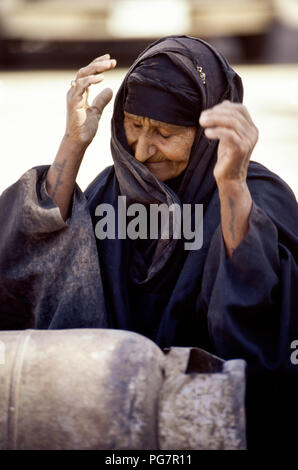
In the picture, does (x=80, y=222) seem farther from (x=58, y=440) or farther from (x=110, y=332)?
(x=58, y=440)

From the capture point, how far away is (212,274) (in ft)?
9.05

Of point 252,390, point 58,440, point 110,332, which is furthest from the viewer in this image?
point 252,390

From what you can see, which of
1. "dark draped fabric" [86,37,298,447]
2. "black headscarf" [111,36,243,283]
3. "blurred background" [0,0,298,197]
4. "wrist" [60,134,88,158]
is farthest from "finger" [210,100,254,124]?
"blurred background" [0,0,298,197]

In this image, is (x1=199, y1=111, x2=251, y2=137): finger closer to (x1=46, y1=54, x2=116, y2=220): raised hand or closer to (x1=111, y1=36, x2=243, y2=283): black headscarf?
(x1=111, y1=36, x2=243, y2=283): black headscarf

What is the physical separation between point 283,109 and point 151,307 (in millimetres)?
6226

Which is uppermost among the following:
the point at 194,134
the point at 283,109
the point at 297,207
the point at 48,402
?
the point at 194,134

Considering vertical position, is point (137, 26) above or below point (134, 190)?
below

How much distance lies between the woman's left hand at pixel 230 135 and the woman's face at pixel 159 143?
1.33 feet

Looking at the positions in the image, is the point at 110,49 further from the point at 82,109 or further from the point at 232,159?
the point at 232,159

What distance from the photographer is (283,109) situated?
29.2ft

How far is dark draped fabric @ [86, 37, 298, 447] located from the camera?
265 centimetres

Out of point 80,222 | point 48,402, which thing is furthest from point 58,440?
point 80,222

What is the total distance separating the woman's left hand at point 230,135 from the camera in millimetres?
2457

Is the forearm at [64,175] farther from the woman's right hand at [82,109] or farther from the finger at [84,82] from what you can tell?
the finger at [84,82]
